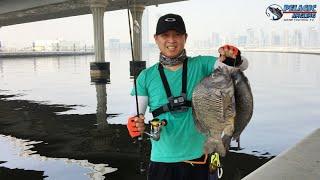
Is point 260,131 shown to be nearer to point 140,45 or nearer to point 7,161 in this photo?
point 7,161

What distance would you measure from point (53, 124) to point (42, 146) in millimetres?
3980

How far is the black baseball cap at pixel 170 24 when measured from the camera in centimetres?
330

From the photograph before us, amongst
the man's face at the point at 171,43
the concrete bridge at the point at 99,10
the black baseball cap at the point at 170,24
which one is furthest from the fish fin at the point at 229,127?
the concrete bridge at the point at 99,10

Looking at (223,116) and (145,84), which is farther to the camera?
(145,84)

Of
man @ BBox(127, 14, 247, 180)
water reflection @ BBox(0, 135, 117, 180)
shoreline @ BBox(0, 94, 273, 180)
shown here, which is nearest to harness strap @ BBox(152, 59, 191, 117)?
man @ BBox(127, 14, 247, 180)

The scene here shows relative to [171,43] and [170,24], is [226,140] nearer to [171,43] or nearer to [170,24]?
[171,43]

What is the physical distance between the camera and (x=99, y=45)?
44.1 m

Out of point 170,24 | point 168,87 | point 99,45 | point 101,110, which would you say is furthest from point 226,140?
point 99,45

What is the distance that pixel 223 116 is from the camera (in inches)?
115

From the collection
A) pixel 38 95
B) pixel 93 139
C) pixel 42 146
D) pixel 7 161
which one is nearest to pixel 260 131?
pixel 93 139

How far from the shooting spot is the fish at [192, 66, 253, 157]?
2.88 m

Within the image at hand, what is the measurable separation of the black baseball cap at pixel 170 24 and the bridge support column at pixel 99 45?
127 ft

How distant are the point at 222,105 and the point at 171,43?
0.75 m

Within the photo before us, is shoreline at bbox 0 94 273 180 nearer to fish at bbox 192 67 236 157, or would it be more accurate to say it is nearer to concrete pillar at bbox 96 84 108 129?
concrete pillar at bbox 96 84 108 129
